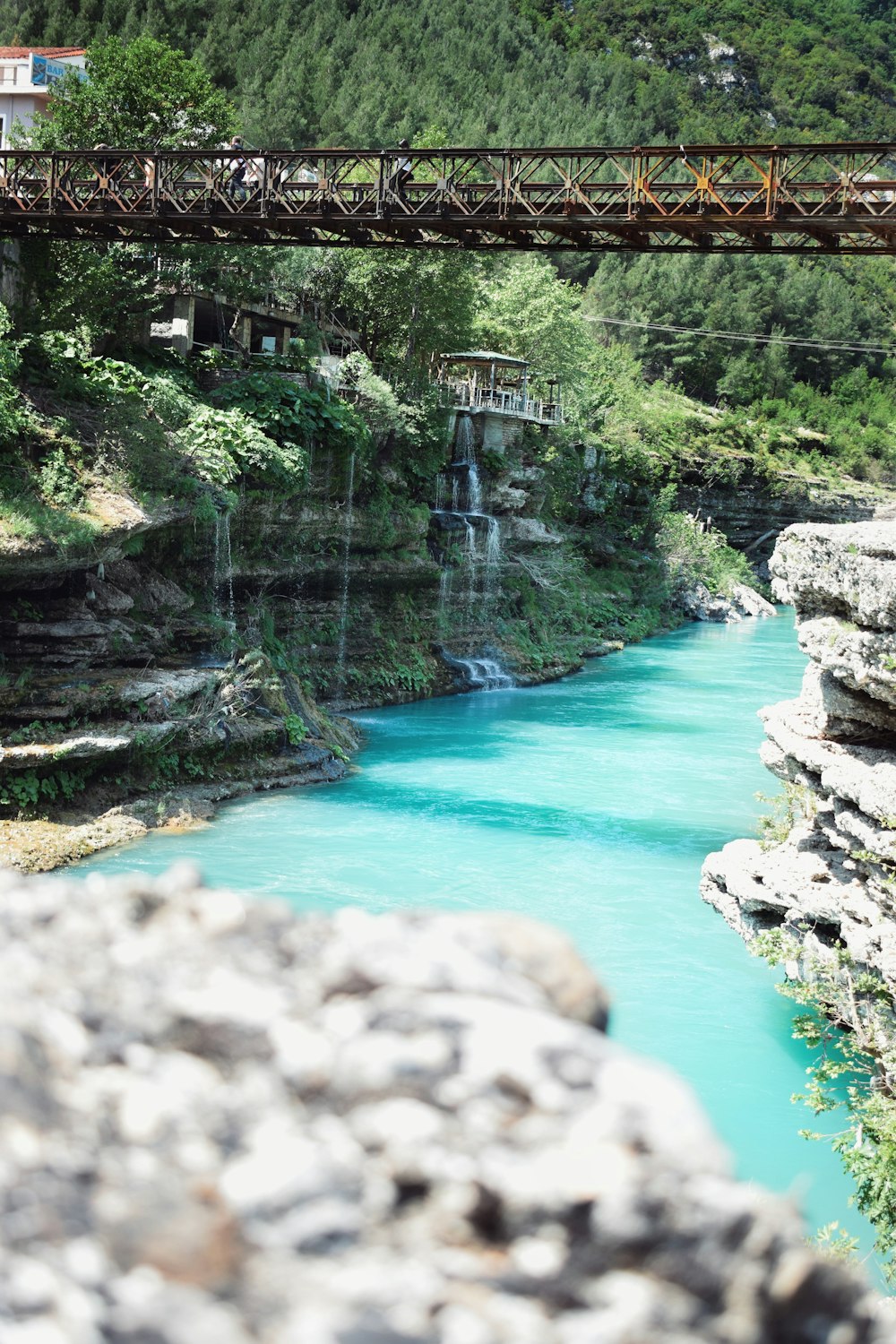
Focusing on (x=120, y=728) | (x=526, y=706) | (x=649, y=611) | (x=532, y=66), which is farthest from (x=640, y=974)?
(x=532, y=66)

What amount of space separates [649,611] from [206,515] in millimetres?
28731

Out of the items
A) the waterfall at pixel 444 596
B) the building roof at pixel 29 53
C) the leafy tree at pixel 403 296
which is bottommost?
the waterfall at pixel 444 596

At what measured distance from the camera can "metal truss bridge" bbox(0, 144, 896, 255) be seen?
19.1 meters

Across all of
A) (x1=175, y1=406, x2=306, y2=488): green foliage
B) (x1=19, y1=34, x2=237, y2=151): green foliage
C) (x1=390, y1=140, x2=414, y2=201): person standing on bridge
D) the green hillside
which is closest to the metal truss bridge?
(x1=390, y1=140, x2=414, y2=201): person standing on bridge

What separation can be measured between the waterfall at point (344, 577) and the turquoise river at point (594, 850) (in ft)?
4.60

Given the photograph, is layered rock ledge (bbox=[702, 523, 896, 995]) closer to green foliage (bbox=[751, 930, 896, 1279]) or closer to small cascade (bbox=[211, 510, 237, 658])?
green foliage (bbox=[751, 930, 896, 1279])

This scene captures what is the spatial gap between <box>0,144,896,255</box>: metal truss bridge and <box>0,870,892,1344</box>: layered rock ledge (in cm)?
1764

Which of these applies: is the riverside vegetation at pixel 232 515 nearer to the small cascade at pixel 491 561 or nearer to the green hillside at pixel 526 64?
the small cascade at pixel 491 561

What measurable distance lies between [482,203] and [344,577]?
1141 cm

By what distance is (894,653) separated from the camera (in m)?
11.2

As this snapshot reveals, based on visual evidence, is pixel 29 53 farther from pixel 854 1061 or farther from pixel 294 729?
pixel 854 1061

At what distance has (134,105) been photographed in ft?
91.2

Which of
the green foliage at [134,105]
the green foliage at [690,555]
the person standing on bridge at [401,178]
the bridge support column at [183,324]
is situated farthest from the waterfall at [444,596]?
the green foliage at [690,555]

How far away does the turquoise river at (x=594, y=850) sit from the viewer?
12.5 meters
